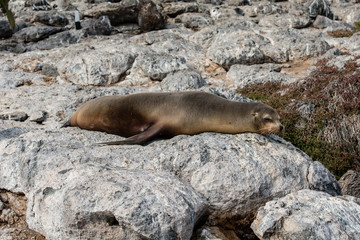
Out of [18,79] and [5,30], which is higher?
[18,79]

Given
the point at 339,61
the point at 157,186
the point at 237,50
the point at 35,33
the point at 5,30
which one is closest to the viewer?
the point at 157,186

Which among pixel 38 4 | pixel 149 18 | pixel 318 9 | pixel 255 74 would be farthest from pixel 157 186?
pixel 38 4

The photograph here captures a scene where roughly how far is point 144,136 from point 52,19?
16.1 meters

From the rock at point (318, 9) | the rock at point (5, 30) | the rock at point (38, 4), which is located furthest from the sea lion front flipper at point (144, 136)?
the rock at point (38, 4)

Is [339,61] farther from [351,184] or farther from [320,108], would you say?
[351,184]

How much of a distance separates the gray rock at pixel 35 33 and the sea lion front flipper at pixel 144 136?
540 inches

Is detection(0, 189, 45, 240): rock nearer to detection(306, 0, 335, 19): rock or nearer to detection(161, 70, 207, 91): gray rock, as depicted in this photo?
detection(161, 70, 207, 91): gray rock

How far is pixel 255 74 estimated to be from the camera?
10.4m

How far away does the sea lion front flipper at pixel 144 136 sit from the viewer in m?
4.47

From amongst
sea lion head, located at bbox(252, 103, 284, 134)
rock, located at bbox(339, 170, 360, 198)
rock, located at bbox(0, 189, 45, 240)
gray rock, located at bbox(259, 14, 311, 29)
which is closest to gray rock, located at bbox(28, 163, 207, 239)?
rock, located at bbox(0, 189, 45, 240)

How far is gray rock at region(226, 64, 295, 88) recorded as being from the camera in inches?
392

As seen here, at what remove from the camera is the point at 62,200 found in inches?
133

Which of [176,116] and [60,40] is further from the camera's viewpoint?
[60,40]

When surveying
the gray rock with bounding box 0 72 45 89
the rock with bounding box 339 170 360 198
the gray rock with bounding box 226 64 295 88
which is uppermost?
the gray rock with bounding box 0 72 45 89
